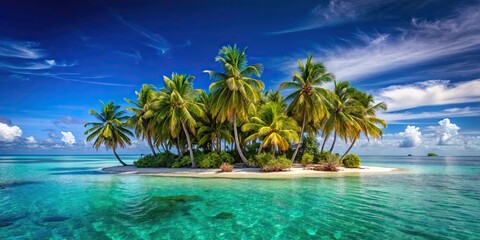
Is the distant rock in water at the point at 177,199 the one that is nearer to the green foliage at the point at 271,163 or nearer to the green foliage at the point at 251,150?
the green foliage at the point at 271,163

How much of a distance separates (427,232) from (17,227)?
1191cm

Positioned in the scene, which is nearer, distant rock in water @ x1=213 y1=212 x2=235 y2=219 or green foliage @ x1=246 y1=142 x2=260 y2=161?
distant rock in water @ x1=213 y1=212 x2=235 y2=219

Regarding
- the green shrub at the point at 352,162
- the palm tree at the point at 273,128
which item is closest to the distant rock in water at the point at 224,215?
the palm tree at the point at 273,128

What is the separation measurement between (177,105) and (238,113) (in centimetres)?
618

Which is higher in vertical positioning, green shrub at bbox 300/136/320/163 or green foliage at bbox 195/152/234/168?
green shrub at bbox 300/136/320/163

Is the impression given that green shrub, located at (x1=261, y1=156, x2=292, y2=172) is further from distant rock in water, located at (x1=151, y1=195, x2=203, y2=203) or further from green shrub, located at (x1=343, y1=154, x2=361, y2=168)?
distant rock in water, located at (x1=151, y1=195, x2=203, y2=203)

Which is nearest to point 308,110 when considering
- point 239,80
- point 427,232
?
point 239,80

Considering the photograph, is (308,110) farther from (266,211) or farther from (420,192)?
(266,211)

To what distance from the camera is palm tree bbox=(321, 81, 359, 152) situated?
28.2 metres

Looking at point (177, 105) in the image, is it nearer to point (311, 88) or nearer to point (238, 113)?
point (238, 113)

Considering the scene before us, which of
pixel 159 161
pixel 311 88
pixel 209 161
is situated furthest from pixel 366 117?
pixel 159 161

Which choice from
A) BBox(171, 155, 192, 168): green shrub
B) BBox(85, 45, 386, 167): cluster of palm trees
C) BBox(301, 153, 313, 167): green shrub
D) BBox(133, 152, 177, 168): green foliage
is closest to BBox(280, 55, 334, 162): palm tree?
BBox(85, 45, 386, 167): cluster of palm trees

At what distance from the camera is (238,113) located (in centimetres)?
2538

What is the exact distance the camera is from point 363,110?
29.9 meters
